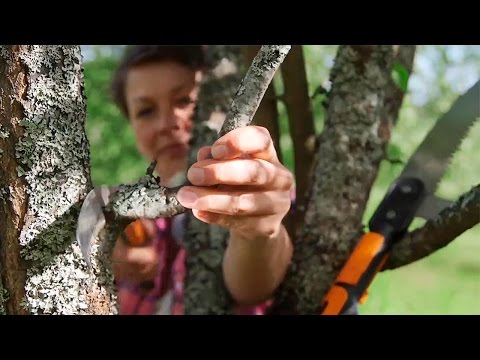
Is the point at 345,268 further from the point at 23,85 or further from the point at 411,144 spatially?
the point at 23,85

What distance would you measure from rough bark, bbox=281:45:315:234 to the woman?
10cm

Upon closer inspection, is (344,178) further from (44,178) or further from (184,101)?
(44,178)

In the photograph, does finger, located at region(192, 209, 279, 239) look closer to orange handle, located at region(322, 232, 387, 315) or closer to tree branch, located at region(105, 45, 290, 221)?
tree branch, located at region(105, 45, 290, 221)

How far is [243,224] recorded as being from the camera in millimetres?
432

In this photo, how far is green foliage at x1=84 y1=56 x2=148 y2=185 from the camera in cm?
71

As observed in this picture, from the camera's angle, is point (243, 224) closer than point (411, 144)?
Yes

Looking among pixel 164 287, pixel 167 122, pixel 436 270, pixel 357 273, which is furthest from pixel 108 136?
pixel 436 270

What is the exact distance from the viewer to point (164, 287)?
0.67 metres

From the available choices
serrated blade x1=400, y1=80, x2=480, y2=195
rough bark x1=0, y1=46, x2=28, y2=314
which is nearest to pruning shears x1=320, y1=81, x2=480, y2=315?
serrated blade x1=400, y1=80, x2=480, y2=195

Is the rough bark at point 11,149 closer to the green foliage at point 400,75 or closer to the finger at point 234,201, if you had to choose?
the finger at point 234,201

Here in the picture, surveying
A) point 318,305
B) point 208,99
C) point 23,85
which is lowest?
point 318,305
